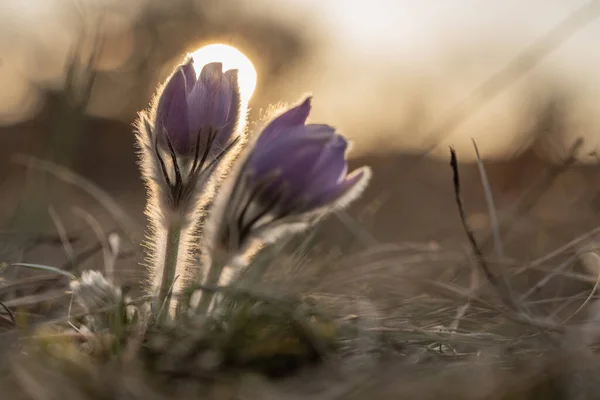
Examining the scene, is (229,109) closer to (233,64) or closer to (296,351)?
(233,64)

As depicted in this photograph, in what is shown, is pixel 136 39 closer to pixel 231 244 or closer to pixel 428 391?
pixel 231 244

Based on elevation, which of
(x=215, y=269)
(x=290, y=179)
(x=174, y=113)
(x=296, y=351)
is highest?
(x=174, y=113)

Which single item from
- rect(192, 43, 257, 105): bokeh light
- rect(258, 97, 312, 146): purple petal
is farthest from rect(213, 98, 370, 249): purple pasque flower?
rect(192, 43, 257, 105): bokeh light

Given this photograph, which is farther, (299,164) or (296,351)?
(299,164)

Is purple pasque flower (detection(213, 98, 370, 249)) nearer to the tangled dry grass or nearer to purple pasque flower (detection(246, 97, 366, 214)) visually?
purple pasque flower (detection(246, 97, 366, 214))

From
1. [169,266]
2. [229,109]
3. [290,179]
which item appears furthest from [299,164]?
[169,266]

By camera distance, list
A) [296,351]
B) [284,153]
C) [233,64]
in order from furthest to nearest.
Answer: [233,64], [284,153], [296,351]

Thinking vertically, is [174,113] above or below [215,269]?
above

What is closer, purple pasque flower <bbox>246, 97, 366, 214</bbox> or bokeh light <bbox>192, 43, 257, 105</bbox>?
purple pasque flower <bbox>246, 97, 366, 214</bbox>
